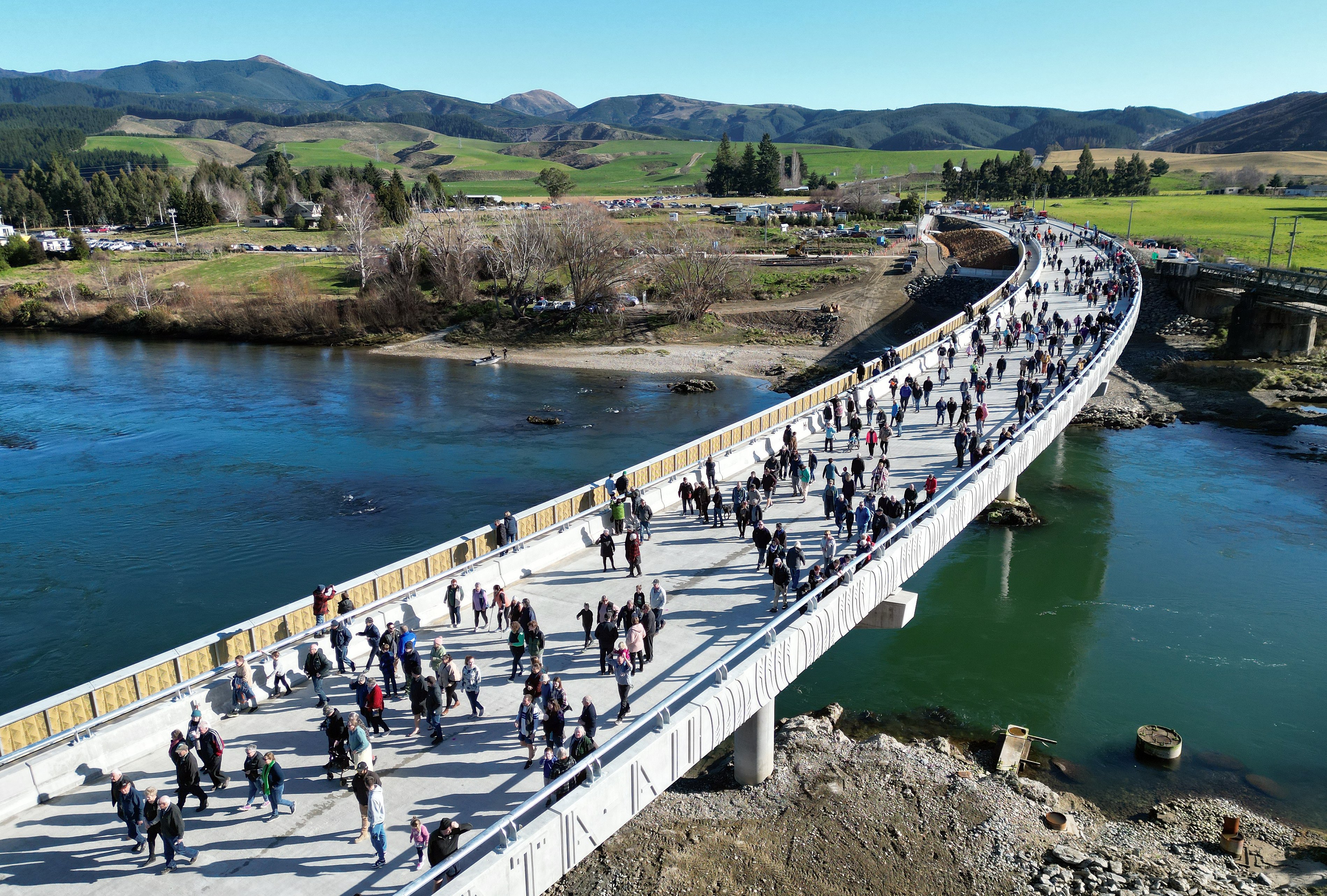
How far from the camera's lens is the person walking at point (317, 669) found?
42.4 ft

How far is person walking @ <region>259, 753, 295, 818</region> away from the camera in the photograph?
1061 centimetres

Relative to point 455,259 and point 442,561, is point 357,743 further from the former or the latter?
point 455,259

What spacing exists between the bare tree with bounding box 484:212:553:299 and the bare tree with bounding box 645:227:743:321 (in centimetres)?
812

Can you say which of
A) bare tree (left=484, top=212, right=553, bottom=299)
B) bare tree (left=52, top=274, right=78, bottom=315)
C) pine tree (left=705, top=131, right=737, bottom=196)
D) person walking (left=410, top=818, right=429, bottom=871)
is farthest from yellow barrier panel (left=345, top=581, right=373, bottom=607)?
pine tree (left=705, top=131, right=737, bottom=196)

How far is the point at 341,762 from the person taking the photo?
11492mm

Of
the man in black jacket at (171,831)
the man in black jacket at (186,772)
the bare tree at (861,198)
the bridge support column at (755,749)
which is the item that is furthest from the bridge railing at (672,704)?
the bare tree at (861,198)

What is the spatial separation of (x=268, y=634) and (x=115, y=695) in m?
2.26

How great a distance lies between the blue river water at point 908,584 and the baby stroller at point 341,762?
1049 cm

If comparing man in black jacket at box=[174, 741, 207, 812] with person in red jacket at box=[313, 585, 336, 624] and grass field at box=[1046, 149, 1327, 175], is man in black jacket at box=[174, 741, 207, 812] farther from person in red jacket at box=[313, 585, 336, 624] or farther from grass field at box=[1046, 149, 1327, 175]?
grass field at box=[1046, 149, 1327, 175]

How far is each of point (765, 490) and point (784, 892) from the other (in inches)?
375

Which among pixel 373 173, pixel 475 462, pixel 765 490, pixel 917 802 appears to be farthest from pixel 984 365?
pixel 373 173

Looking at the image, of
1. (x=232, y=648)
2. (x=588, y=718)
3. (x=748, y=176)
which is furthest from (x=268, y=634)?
(x=748, y=176)

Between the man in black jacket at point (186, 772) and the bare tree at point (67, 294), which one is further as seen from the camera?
the bare tree at point (67, 294)

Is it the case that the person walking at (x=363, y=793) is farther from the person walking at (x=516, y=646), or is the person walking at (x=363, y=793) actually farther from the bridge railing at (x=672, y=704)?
the person walking at (x=516, y=646)
